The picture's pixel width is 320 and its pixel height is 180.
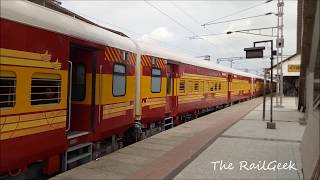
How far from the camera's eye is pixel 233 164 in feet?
27.2

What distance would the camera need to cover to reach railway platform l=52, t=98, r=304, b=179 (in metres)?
7.27

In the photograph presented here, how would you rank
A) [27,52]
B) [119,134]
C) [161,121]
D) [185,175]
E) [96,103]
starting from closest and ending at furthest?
[27,52], [185,175], [96,103], [119,134], [161,121]

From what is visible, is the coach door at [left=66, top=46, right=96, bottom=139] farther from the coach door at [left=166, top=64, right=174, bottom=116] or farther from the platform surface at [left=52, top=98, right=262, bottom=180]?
the coach door at [left=166, top=64, right=174, bottom=116]

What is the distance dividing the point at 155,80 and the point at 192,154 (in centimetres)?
368

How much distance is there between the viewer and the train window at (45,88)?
225 inches

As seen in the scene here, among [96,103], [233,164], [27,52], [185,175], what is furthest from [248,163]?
[27,52]

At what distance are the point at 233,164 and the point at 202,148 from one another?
1.81 meters

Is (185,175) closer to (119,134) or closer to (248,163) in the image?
(248,163)

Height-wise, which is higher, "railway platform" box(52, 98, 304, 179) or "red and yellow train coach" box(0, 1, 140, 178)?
"red and yellow train coach" box(0, 1, 140, 178)

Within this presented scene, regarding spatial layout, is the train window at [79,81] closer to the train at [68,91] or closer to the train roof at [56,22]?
the train at [68,91]

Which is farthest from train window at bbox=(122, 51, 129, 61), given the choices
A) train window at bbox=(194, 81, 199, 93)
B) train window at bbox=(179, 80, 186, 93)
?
train window at bbox=(194, 81, 199, 93)

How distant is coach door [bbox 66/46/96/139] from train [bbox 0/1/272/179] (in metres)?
0.02

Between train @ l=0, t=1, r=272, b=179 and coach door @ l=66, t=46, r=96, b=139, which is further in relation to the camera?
coach door @ l=66, t=46, r=96, b=139

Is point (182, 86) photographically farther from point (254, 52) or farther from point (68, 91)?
point (68, 91)
